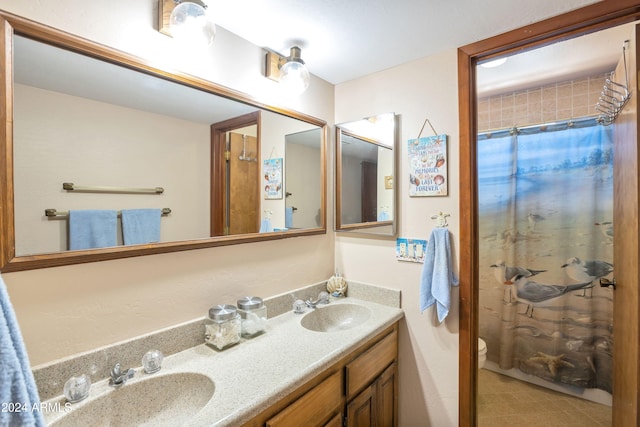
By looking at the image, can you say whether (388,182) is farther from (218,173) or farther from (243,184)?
(218,173)

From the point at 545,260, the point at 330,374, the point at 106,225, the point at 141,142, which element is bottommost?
the point at 330,374

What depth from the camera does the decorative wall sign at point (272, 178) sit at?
157cm

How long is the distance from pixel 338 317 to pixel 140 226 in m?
1.17

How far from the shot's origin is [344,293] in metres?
1.89

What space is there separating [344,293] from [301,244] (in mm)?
448

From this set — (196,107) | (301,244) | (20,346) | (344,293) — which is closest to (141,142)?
(196,107)

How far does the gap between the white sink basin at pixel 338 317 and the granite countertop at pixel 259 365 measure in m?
0.21

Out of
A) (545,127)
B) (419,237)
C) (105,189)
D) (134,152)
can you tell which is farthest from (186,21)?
(545,127)

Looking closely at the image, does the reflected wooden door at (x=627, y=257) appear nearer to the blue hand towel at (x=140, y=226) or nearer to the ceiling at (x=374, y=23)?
the ceiling at (x=374, y=23)

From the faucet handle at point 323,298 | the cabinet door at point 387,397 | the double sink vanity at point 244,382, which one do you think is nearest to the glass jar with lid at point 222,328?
the double sink vanity at point 244,382

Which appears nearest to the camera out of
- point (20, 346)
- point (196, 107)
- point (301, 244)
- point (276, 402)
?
point (20, 346)

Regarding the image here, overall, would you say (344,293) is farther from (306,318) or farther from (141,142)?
(141,142)

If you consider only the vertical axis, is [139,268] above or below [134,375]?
above

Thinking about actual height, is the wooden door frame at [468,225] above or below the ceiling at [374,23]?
below
